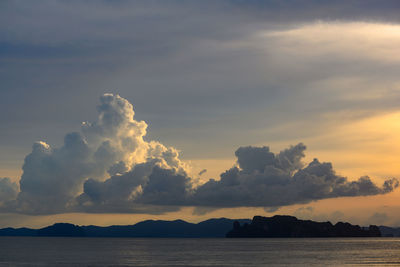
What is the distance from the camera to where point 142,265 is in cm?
19875

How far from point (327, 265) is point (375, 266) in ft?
56.4

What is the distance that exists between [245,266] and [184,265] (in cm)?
2300

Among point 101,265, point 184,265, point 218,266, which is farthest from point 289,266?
point 101,265

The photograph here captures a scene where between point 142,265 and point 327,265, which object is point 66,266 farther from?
point 327,265

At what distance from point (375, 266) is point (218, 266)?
5772 cm

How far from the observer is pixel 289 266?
631ft

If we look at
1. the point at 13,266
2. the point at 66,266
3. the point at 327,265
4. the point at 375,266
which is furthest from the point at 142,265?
the point at 375,266

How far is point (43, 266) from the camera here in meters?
194

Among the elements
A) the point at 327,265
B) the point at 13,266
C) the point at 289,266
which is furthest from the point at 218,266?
the point at 13,266

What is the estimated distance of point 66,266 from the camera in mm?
193250

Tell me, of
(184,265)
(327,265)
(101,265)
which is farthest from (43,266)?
(327,265)

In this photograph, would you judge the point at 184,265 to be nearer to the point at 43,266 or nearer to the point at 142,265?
the point at 142,265

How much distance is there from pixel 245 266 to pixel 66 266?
66756 mm

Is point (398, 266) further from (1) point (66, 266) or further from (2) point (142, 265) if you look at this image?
(1) point (66, 266)
